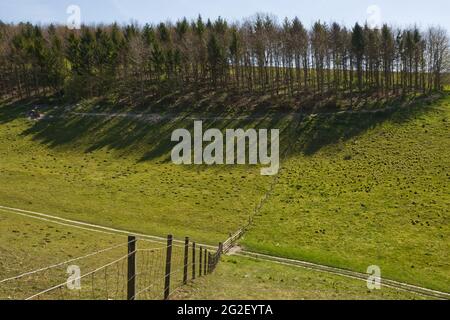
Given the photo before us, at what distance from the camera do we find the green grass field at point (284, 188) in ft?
139

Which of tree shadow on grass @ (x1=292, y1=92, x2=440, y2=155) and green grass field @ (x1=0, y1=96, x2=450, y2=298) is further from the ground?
tree shadow on grass @ (x1=292, y1=92, x2=440, y2=155)

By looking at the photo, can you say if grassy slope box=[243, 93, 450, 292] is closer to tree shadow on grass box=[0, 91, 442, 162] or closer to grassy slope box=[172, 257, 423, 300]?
tree shadow on grass box=[0, 91, 442, 162]

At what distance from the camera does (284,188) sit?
6097cm

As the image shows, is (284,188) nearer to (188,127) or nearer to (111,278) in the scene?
(188,127)

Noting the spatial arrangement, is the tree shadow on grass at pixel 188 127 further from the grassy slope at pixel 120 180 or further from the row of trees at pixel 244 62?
the row of trees at pixel 244 62

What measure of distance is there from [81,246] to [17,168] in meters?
36.8

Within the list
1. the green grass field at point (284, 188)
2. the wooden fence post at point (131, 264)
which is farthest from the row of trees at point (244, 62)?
the wooden fence post at point (131, 264)

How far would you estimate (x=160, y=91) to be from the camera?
100500 millimetres

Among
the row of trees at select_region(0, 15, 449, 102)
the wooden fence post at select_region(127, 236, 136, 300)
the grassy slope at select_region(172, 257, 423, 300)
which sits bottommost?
the grassy slope at select_region(172, 257, 423, 300)

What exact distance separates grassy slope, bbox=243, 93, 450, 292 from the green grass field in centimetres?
17

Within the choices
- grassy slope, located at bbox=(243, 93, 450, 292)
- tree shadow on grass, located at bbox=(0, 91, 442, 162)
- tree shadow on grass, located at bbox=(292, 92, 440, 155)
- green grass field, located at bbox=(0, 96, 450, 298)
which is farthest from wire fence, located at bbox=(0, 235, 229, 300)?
tree shadow on grass, located at bbox=(292, 92, 440, 155)

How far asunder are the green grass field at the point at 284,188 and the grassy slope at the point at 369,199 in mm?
166

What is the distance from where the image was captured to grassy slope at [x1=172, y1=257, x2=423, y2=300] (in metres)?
20.8
